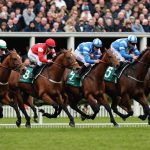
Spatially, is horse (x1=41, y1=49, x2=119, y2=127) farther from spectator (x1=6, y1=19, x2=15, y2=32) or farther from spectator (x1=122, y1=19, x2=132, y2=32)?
spectator (x1=122, y1=19, x2=132, y2=32)

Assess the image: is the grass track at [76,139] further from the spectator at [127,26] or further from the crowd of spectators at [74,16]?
the spectator at [127,26]

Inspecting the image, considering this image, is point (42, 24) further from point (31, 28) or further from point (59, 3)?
point (59, 3)

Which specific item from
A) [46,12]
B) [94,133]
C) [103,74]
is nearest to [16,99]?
[103,74]

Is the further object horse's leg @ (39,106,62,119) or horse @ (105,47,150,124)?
horse @ (105,47,150,124)

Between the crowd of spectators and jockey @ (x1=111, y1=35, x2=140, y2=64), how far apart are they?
13.9 ft

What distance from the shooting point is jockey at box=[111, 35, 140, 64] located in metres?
20.9

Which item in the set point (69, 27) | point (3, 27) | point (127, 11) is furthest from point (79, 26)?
point (3, 27)

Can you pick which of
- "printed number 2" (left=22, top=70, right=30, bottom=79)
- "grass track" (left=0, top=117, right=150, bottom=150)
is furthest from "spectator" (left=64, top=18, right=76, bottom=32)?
"grass track" (left=0, top=117, right=150, bottom=150)

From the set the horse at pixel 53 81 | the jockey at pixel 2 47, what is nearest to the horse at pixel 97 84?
the horse at pixel 53 81

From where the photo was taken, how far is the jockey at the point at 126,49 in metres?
20.9

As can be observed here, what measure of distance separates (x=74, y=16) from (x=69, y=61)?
19.5 feet

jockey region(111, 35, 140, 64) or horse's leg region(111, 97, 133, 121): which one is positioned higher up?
jockey region(111, 35, 140, 64)

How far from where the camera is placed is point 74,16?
84.3 feet

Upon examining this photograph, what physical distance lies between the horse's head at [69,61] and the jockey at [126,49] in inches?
56.6
